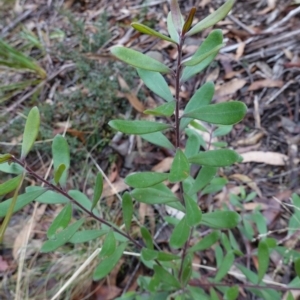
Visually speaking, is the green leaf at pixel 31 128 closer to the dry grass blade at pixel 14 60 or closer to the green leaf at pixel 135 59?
the green leaf at pixel 135 59

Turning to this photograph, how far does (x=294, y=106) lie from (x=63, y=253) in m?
1.36

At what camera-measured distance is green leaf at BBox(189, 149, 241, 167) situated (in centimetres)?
90

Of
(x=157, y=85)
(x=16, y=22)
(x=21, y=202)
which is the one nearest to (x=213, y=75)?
(x=157, y=85)

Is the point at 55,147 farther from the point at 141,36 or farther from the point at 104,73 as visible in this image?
the point at 141,36

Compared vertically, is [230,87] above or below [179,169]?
below

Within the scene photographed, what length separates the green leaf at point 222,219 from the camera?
1181 millimetres

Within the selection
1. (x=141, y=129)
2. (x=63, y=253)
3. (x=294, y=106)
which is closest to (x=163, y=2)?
(x=294, y=106)

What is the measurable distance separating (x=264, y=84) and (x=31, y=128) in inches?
59.8

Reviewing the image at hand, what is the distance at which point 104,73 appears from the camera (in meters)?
2.12

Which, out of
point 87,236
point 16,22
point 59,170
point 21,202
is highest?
point 16,22

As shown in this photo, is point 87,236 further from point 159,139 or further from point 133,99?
point 133,99

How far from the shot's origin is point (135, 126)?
0.89m

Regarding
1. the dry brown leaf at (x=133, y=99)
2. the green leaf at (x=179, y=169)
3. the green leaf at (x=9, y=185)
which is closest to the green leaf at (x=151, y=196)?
the green leaf at (x=179, y=169)

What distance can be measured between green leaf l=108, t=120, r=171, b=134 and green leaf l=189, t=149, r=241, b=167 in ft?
0.43
